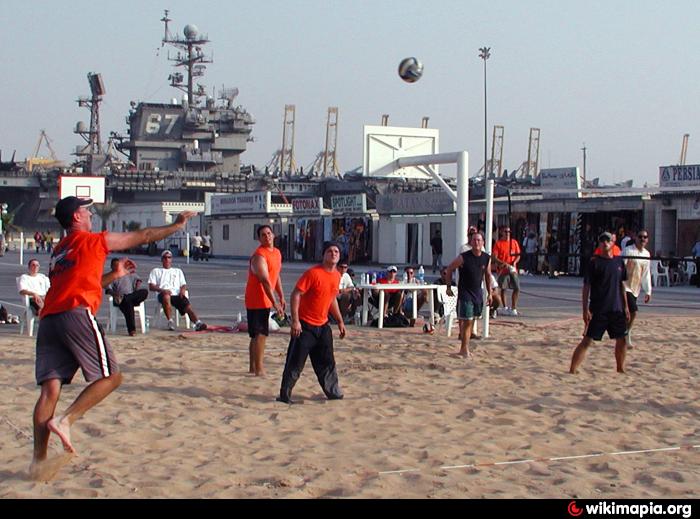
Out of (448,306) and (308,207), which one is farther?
(308,207)

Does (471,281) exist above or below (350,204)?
below

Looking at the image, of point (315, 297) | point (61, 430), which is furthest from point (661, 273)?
point (61, 430)

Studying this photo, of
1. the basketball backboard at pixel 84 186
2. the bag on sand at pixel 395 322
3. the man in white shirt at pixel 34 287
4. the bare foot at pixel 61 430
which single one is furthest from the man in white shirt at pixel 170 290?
the bare foot at pixel 61 430

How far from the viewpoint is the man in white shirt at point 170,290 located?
1598 centimetres

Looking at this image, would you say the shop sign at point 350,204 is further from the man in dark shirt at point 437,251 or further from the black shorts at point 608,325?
the black shorts at point 608,325

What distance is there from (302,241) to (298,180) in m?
54.2

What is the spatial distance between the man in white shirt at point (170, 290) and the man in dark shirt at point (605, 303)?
661 cm

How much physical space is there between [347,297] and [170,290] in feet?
9.40

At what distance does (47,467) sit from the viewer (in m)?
6.30

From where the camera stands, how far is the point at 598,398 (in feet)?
31.3

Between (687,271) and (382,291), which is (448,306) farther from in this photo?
(687,271)

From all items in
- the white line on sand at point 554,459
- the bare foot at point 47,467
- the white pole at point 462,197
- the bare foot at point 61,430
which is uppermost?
the white pole at point 462,197

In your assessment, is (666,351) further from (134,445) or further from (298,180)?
(298,180)
